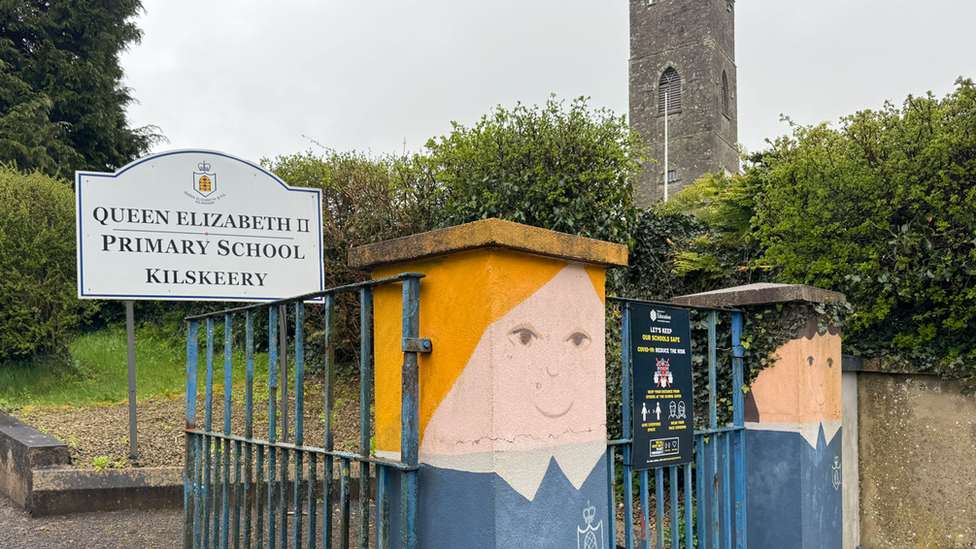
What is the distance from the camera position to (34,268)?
9.50 meters

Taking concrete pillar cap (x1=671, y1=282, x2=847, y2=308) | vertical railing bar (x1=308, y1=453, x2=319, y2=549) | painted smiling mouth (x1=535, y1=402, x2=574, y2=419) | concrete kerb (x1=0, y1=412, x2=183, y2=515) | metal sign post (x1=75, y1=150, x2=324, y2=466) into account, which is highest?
metal sign post (x1=75, y1=150, x2=324, y2=466)

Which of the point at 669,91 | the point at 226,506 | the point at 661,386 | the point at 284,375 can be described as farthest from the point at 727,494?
the point at 669,91

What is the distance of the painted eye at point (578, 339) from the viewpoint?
251 cm

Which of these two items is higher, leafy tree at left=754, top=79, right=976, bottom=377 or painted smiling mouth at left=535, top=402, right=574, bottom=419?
leafy tree at left=754, top=79, right=976, bottom=377

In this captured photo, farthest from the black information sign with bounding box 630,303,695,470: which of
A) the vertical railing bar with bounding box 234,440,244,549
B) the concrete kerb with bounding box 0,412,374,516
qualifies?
the concrete kerb with bounding box 0,412,374,516

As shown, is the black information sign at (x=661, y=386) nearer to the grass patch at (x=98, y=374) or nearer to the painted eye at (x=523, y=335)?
the painted eye at (x=523, y=335)

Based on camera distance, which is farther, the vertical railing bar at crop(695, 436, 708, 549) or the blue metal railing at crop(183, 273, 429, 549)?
the vertical railing bar at crop(695, 436, 708, 549)

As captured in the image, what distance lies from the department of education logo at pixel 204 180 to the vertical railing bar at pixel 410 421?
16.5ft

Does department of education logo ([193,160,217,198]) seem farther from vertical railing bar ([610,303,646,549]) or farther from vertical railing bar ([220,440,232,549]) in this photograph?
vertical railing bar ([610,303,646,549])

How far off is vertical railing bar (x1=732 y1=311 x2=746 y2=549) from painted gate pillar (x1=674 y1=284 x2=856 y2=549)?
0.08 metres

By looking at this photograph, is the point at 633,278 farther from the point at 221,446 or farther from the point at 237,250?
the point at 221,446

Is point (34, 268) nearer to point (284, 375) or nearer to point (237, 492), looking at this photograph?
point (284, 375)

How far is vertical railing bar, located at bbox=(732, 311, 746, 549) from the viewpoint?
3543mm

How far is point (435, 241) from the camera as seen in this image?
2.34 meters
